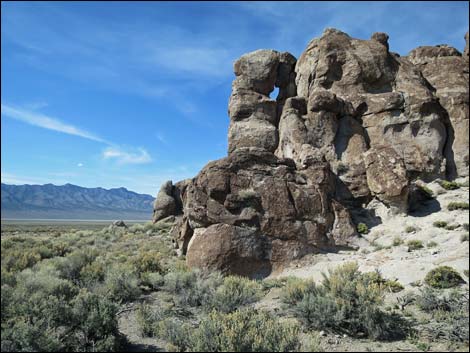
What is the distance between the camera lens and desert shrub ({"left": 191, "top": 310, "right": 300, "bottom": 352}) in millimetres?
6602

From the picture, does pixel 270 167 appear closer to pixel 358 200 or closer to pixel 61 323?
pixel 358 200

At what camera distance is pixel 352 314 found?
8453mm

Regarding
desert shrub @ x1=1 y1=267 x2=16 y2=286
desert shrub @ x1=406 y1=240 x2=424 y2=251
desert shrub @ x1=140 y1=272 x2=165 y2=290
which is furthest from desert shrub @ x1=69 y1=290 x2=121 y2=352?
desert shrub @ x1=406 y1=240 x2=424 y2=251

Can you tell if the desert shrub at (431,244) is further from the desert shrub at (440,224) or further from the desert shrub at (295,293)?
the desert shrub at (295,293)

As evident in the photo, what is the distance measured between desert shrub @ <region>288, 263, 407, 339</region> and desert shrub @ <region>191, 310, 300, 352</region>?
1331 millimetres

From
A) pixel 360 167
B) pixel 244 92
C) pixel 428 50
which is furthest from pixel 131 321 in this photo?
pixel 428 50

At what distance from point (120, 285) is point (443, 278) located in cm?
1103

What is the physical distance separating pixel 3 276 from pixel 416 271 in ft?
44.3

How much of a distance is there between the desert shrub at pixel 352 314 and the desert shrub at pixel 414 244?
26.4 ft

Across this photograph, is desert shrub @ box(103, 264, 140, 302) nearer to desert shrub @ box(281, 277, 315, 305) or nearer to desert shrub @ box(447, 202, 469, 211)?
desert shrub @ box(281, 277, 315, 305)

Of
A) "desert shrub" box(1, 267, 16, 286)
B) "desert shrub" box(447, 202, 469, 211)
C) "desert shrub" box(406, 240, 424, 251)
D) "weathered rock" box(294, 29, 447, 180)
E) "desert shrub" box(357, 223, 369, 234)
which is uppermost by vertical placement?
"weathered rock" box(294, 29, 447, 180)

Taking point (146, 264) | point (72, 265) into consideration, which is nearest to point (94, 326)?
point (72, 265)

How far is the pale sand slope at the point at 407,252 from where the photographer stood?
44.3 ft

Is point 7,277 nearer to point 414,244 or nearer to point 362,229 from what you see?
point 414,244
